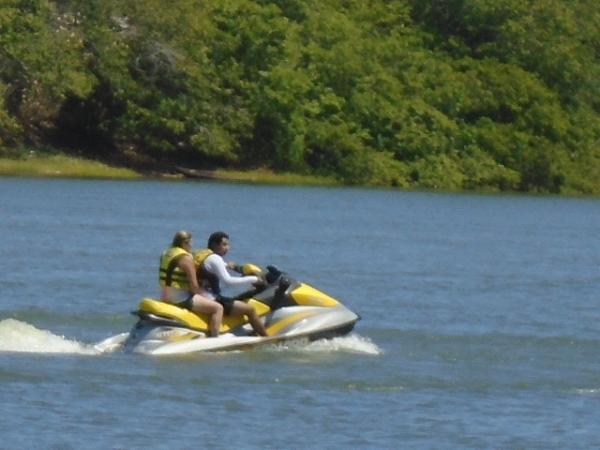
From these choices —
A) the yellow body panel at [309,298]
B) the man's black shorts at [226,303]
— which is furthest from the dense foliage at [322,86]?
the man's black shorts at [226,303]

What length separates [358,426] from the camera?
1694 cm

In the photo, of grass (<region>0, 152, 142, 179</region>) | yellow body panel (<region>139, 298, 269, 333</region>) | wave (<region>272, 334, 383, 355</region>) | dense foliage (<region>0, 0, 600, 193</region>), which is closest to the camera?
yellow body panel (<region>139, 298, 269, 333</region>)

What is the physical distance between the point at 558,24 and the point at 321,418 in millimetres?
56906

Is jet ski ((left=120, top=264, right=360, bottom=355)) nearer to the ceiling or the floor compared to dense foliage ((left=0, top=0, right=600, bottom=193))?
nearer to the floor

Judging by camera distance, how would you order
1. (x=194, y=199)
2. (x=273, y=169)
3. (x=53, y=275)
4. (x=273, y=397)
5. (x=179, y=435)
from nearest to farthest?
(x=179, y=435) < (x=273, y=397) < (x=53, y=275) < (x=194, y=199) < (x=273, y=169)

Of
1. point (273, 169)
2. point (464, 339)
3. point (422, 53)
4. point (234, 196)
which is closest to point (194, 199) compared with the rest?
point (234, 196)

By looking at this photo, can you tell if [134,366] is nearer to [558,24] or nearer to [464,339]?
[464,339]

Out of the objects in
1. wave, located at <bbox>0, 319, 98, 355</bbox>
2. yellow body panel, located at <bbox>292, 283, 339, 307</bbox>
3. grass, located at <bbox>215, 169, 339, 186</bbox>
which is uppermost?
yellow body panel, located at <bbox>292, 283, 339, 307</bbox>

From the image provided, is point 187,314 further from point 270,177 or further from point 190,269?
point 270,177

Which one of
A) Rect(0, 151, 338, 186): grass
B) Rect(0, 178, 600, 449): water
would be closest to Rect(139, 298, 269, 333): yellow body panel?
Rect(0, 178, 600, 449): water

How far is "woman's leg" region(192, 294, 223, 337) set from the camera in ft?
65.7

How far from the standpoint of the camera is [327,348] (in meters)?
21.1

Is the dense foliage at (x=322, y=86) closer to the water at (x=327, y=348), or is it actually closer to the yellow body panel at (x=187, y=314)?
the water at (x=327, y=348)

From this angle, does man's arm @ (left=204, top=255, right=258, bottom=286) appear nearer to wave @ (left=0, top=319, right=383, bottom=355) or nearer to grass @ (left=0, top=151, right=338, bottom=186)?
wave @ (left=0, top=319, right=383, bottom=355)
